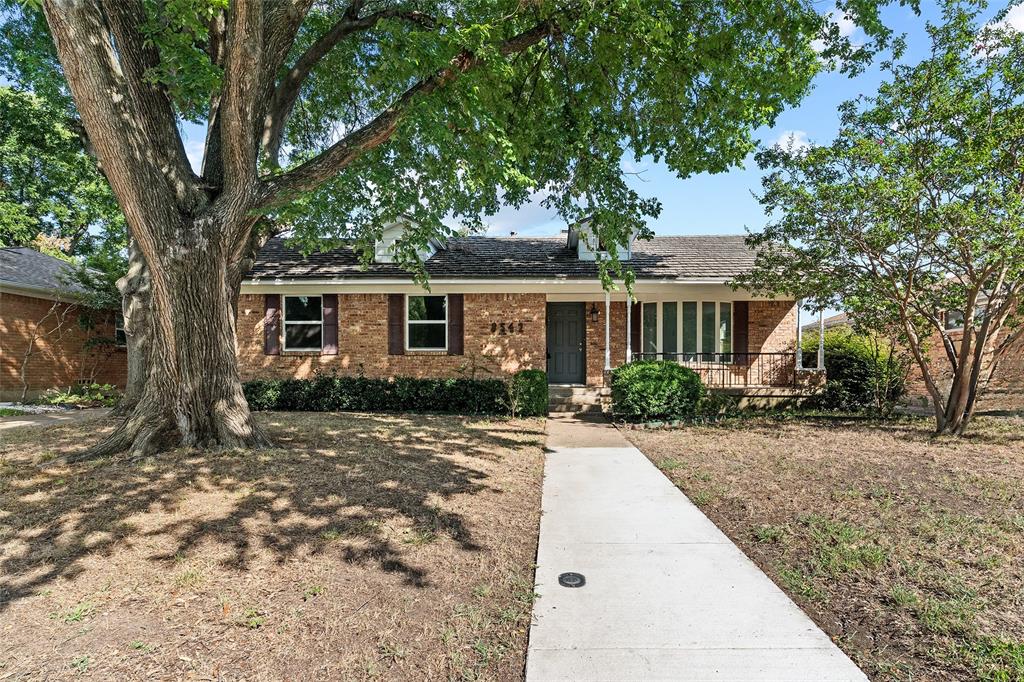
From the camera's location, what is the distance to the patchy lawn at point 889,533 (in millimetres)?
2939

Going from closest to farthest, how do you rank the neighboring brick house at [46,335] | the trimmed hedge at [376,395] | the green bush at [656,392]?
the green bush at [656,392] → the trimmed hedge at [376,395] → the neighboring brick house at [46,335]

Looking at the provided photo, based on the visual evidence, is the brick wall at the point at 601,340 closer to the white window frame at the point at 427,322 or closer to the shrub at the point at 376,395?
the shrub at the point at 376,395

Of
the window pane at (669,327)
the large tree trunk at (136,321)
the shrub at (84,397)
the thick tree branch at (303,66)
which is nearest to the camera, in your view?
the thick tree branch at (303,66)

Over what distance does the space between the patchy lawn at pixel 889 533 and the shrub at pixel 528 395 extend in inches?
129

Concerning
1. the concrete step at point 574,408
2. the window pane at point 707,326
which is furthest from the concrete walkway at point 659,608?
the window pane at point 707,326

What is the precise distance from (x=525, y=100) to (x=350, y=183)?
375 centimetres

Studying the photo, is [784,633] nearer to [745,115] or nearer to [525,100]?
[745,115]

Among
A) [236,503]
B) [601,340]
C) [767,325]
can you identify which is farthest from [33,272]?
[767,325]

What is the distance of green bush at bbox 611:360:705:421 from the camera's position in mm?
10508

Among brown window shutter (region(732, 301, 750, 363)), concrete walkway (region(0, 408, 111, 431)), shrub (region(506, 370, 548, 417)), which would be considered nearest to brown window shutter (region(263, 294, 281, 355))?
concrete walkway (region(0, 408, 111, 431))

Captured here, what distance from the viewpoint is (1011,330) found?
9.91m

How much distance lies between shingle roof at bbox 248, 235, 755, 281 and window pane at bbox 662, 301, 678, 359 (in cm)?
130

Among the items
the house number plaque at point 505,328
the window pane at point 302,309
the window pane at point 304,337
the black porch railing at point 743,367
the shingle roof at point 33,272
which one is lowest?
the black porch railing at point 743,367

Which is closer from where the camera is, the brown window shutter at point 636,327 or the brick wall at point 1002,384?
the brick wall at point 1002,384
